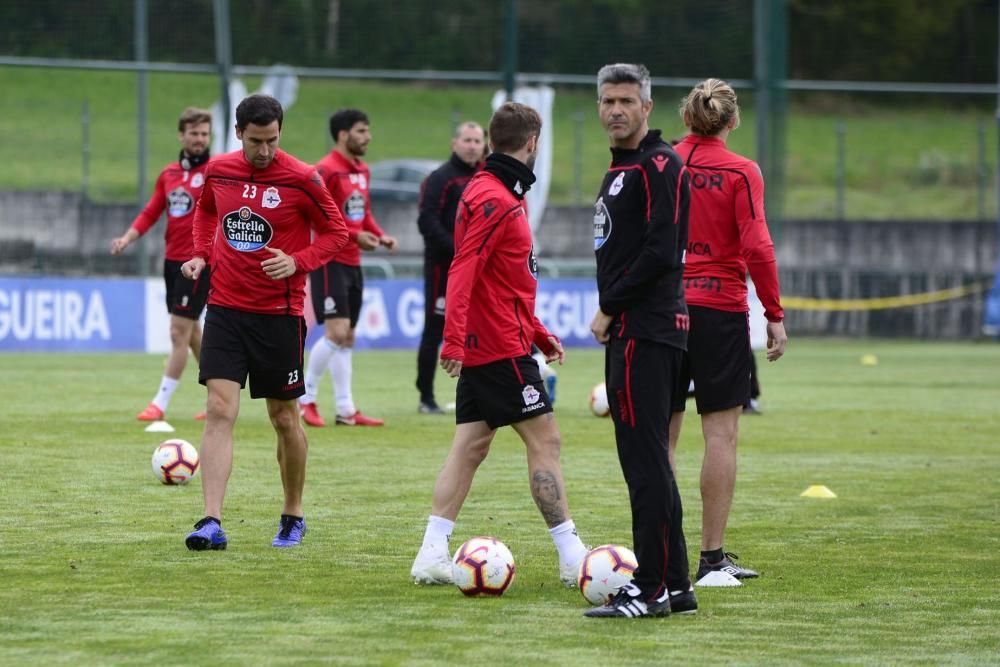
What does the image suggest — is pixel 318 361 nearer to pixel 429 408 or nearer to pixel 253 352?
pixel 429 408

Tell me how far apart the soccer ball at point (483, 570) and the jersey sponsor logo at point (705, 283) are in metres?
1.42

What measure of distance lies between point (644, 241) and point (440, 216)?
25.6 ft

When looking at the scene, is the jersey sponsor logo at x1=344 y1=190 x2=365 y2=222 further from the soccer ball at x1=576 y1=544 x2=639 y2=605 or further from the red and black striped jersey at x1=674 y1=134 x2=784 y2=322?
the soccer ball at x1=576 y1=544 x2=639 y2=605

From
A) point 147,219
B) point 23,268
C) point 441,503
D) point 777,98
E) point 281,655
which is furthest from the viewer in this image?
point 777,98

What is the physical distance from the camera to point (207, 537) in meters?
7.62

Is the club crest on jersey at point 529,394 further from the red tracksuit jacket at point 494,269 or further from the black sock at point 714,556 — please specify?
the black sock at point 714,556

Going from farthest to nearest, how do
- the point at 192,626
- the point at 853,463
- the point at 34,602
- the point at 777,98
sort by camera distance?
the point at 777,98
the point at 853,463
the point at 34,602
the point at 192,626

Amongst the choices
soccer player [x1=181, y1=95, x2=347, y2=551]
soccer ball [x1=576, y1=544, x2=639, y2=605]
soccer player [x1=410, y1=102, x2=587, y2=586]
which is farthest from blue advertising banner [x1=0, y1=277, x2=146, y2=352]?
soccer ball [x1=576, y1=544, x2=639, y2=605]

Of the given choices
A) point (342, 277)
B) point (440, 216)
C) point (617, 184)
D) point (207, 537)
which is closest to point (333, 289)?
point (342, 277)

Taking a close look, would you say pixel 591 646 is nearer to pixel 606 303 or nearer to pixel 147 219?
pixel 606 303

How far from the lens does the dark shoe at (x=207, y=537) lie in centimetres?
762

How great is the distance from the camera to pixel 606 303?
6258mm

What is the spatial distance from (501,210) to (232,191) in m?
1.67

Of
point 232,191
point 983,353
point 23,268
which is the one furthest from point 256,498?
point 983,353
